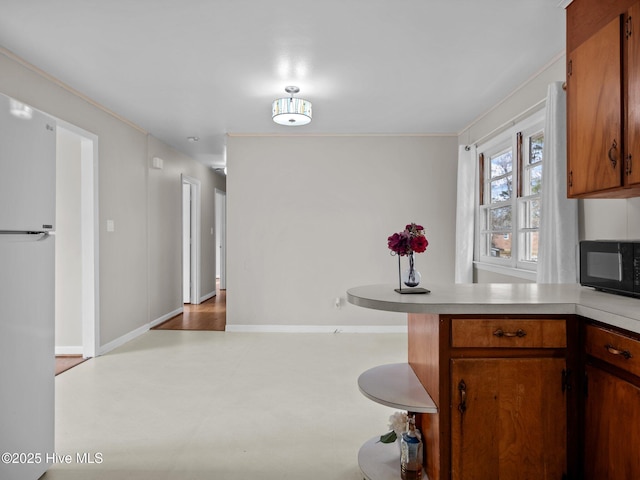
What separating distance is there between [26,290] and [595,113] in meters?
2.74

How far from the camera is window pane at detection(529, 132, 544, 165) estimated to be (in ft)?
10.5

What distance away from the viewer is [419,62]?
9.55 ft

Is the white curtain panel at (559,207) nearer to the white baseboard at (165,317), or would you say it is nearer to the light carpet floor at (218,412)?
the light carpet floor at (218,412)

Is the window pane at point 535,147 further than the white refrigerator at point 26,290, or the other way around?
the window pane at point 535,147

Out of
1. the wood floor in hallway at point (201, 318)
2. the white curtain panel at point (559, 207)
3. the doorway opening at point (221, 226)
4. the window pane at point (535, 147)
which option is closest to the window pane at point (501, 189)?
the window pane at point (535, 147)

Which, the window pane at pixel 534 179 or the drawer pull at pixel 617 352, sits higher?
the window pane at pixel 534 179

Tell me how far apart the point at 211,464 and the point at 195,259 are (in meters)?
4.97

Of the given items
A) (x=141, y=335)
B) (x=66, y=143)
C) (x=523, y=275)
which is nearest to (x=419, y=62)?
(x=523, y=275)

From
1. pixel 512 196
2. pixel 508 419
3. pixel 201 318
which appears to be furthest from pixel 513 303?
pixel 201 318

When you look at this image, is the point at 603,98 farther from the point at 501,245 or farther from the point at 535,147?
the point at 501,245

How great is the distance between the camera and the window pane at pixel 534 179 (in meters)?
3.20

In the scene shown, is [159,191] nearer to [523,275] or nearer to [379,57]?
[379,57]

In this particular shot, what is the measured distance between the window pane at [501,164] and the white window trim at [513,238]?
0.31 ft

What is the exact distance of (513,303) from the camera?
61.8 inches
